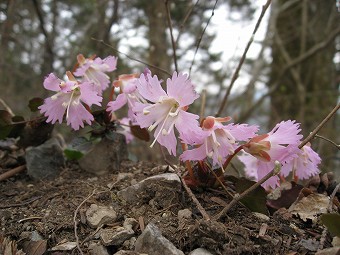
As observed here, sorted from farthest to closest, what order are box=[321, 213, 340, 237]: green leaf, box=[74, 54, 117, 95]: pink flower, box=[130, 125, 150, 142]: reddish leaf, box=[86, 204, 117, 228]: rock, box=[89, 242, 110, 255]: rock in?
1. box=[130, 125, 150, 142]: reddish leaf
2. box=[74, 54, 117, 95]: pink flower
3. box=[86, 204, 117, 228]: rock
4. box=[89, 242, 110, 255]: rock
5. box=[321, 213, 340, 237]: green leaf

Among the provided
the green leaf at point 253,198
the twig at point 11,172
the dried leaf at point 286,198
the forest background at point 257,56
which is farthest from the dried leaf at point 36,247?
the forest background at point 257,56

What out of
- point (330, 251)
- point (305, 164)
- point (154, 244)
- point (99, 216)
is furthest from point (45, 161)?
point (330, 251)

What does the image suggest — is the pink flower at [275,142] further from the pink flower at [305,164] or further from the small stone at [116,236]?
the small stone at [116,236]

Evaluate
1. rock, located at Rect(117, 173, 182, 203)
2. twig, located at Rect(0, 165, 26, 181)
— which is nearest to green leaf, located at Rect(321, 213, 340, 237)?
rock, located at Rect(117, 173, 182, 203)

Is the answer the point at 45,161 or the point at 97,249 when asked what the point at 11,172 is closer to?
the point at 45,161

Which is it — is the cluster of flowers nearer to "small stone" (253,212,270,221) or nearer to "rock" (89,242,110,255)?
"small stone" (253,212,270,221)

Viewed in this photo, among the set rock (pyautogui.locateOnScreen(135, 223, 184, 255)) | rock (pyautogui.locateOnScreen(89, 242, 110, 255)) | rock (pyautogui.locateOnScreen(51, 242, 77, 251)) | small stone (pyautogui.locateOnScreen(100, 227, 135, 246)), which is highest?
rock (pyautogui.locateOnScreen(135, 223, 184, 255))
